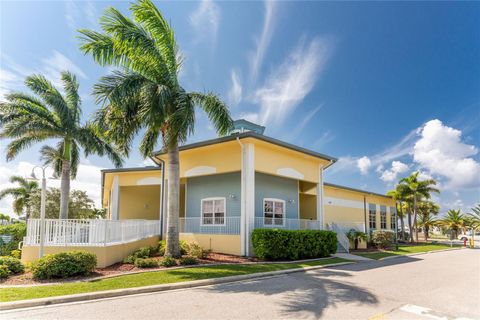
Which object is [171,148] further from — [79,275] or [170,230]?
[79,275]

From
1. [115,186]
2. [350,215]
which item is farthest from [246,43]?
[350,215]

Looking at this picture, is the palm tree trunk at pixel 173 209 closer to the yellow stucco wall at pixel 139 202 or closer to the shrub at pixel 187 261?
the shrub at pixel 187 261

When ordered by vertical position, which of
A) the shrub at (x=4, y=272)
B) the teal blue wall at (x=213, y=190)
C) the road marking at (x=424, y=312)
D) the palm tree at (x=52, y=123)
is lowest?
the road marking at (x=424, y=312)

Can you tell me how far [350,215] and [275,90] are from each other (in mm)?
16919

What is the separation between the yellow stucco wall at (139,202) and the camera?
24.2 metres

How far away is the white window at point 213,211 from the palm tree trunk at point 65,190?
26.7 ft

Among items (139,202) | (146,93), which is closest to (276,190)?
(146,93)

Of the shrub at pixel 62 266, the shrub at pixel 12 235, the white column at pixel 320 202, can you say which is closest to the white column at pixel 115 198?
the shrub at pixel 12 235

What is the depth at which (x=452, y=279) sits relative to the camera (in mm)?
10516

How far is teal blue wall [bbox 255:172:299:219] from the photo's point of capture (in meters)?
16.8

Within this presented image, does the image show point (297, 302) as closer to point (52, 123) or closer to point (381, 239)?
point (52, 123)

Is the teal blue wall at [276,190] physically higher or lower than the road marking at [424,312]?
higher

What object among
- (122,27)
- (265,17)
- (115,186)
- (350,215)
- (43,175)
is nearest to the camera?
(43,175)

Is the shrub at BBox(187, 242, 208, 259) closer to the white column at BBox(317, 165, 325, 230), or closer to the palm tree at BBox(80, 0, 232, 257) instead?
the palm tree at BBox(80, 0, 232, 257)
